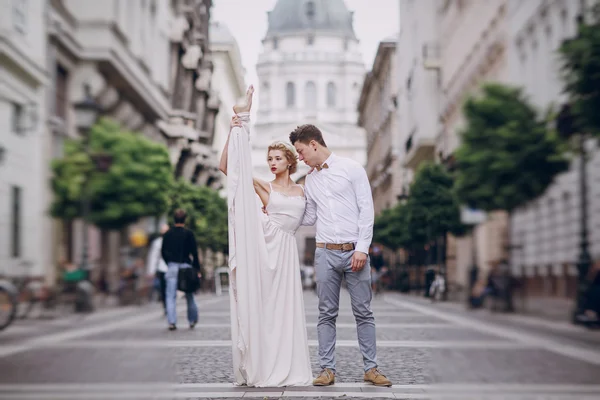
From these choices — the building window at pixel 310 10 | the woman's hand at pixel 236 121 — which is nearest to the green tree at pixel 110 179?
the woman's hand at pixel 236 121

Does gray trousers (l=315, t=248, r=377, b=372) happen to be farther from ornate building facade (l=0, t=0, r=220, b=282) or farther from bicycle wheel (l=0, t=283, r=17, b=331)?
bicycle wheel (l=0, t=283, r=17, b=331)

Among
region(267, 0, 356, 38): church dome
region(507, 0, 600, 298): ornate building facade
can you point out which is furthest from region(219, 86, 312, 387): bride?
region(267, 0, 356, 38): church dome

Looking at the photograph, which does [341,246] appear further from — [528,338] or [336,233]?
[528,338]

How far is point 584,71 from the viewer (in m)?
2.03

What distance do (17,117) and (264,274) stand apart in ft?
12.5

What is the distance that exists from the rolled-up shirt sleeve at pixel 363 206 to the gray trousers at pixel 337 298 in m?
0.15

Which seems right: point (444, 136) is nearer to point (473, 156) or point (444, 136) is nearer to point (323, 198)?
point (473, 156)

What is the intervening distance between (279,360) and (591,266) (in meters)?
3.55

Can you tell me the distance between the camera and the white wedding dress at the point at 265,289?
5.00 meters

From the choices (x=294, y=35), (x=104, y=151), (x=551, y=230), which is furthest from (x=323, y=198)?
(x=294, y=35)

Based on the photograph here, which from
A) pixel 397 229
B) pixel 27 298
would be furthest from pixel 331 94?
pixel 27 298

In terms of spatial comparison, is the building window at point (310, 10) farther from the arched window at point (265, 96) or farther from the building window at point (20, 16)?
the building window at point (20, 16)

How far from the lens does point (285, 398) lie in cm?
481

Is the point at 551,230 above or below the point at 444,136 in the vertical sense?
below
